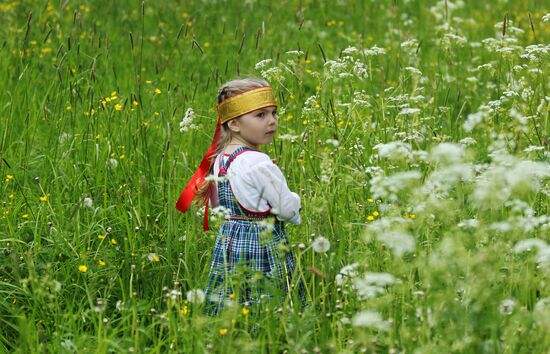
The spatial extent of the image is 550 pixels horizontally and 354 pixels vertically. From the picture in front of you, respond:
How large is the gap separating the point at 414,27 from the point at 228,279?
17.8 feet

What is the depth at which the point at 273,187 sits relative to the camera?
138 inches

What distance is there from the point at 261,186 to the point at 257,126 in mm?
271

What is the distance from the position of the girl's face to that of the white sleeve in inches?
6.8

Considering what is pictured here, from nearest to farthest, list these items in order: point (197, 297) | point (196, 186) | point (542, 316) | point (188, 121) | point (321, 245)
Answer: point (542, 316) < point (197, 297) < point (321, 245) < point (196, 186) < point (188, 121)

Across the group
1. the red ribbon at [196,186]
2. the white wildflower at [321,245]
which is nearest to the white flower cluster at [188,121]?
the red ribbon at [196,186]

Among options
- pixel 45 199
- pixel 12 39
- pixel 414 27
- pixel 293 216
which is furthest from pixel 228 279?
pixel 414 27

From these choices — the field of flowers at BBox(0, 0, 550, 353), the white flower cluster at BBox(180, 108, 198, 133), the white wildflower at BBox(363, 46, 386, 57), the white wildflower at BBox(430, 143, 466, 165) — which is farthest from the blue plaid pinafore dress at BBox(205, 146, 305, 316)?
the white wildflower at BBox(363, 46, 386, 57)

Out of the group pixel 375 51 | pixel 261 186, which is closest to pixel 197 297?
pixel 261 186

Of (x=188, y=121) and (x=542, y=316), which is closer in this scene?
(x=542, y=316)

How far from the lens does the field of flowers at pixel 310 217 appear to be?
2.71m

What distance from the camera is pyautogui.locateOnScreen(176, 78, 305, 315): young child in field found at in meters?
3.50

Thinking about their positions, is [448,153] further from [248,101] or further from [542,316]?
[248,101]

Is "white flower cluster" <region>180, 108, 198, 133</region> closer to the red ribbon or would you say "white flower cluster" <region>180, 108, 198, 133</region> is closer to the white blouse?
the red ribbon

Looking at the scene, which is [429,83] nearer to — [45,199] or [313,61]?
[313,61]
